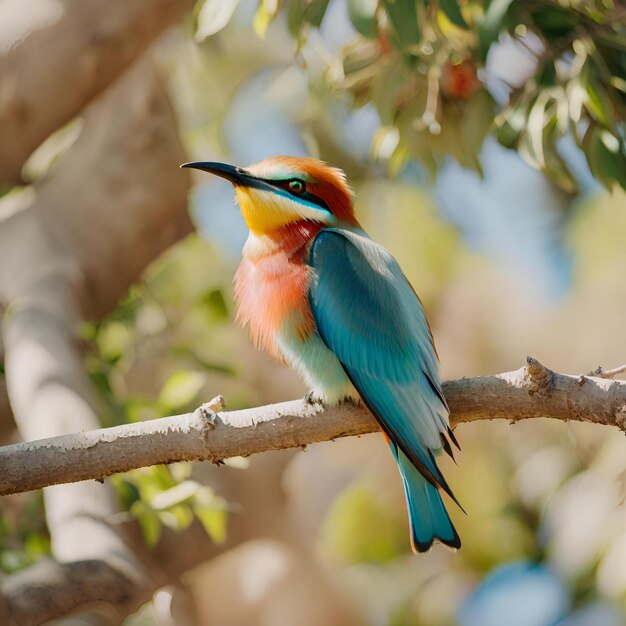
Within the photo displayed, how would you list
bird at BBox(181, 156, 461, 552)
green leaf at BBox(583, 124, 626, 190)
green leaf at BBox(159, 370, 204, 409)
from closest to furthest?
bird at BBox(181, 156, 461, 552), green leaf at BBox(583, 124, 626, 190), green leaf at BBox(159, 370, 204, 409)

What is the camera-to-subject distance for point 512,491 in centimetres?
588

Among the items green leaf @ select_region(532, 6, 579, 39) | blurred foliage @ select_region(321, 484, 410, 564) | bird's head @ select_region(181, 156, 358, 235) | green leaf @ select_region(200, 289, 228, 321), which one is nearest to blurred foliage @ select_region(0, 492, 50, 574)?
green leaf @ select_region(200, 289, 228, 321)

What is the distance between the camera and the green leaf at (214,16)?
2.59 m

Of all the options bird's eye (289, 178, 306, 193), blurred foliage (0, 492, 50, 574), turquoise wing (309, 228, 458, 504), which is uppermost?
bird's eye (289, 178, 306, 193)

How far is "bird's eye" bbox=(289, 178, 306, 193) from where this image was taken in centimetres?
274

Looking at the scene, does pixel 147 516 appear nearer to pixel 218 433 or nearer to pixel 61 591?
pixel 61 591

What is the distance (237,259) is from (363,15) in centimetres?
397

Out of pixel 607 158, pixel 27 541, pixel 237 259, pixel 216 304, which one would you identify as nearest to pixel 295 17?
pixel 607 158

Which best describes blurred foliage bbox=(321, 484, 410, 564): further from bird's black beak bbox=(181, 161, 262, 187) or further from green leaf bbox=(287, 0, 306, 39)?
green leaf bbox=(287, 0, 306, 39)

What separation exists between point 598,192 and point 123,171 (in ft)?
9.91

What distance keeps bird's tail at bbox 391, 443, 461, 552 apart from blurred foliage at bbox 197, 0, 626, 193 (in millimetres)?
816

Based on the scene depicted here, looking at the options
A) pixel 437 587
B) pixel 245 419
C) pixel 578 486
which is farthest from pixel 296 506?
pixel 245 419

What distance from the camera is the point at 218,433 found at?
2064mm

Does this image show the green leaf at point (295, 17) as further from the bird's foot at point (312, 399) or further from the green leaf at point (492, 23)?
the bird's foot at point (312, 399)
